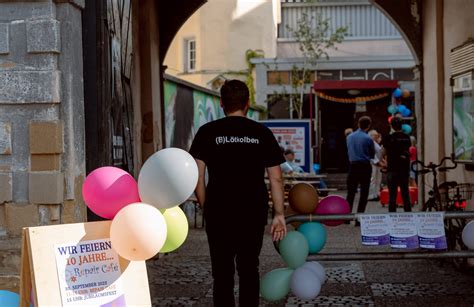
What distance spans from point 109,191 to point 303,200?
282 cm

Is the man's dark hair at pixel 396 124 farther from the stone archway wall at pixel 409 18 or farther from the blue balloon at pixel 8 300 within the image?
the blue balloon at pixel 8 300

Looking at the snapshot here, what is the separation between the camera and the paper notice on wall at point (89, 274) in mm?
4332

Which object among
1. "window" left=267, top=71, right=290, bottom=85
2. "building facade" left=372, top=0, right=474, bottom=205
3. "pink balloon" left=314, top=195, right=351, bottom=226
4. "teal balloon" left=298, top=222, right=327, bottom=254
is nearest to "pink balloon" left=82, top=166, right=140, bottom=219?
"teal balloon" left=298, top=222, right=327, bottom=254

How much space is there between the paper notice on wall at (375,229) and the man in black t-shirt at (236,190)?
4.69 ft

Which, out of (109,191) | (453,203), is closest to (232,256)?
(109,191)

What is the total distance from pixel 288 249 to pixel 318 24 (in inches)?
895

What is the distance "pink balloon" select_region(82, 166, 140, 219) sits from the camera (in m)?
4.42

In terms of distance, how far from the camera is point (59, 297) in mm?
4277

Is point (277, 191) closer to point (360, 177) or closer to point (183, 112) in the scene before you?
point (360, 177)

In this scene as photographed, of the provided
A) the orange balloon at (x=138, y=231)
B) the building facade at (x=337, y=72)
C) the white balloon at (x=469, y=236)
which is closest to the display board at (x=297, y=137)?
the building facade at (x=337, y=72)

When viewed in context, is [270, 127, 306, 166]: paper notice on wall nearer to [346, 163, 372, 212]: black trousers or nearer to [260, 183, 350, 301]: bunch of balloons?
[346, 163, 372, 212]: black trousers

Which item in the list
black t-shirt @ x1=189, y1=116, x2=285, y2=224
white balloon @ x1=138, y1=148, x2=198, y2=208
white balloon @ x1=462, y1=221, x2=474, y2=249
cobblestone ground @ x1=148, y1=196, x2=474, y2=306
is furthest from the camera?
cobblestone ground @ x1=148, y1=196, x2=474, y2=306

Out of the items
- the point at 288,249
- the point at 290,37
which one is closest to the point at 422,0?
the point at 288,249

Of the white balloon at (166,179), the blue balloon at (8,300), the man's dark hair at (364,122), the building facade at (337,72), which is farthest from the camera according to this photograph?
the building facade at (337,72)
